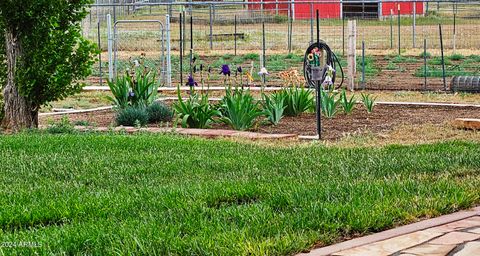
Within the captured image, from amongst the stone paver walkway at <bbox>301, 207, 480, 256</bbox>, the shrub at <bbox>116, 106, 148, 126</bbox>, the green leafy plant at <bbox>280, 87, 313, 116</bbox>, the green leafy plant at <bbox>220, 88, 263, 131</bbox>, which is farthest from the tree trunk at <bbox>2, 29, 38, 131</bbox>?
the stone paver walkway at <bbox>301, 207, 480, 256</bbox>

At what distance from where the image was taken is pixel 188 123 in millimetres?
12672

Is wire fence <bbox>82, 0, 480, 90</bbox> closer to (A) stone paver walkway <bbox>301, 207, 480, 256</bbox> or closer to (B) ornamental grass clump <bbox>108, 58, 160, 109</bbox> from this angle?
(B) ornamental grass clump <bbox>108, 58, 160, 109</bbox>

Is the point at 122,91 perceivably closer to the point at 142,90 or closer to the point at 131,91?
the point at 131,91

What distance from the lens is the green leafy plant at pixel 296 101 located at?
1391cm

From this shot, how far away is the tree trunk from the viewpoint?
468 inches

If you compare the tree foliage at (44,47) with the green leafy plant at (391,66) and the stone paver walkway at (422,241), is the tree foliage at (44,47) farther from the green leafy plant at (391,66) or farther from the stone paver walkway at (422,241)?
the green leafy plant at (391,66)

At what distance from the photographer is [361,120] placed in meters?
13.7

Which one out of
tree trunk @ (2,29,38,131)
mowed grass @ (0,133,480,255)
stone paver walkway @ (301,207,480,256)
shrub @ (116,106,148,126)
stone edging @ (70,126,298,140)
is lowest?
stone paver walkway @ (301,207,480,256)

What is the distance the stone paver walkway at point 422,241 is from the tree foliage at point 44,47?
7.01 m

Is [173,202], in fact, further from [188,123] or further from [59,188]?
[188,123]

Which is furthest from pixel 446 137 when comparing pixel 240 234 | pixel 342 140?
pixel 240 234

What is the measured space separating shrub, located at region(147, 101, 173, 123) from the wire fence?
556 centimetres

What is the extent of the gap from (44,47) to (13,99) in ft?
2.44

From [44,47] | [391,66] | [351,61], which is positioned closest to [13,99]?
[44,47]
